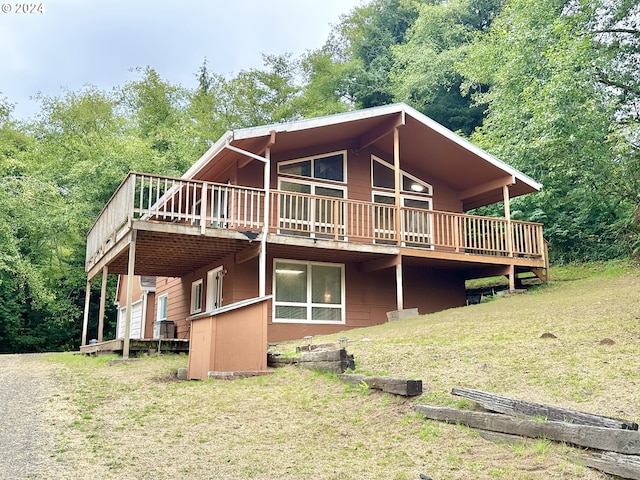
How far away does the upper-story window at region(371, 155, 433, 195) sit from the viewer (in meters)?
16.2

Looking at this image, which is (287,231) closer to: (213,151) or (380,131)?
(213,151)

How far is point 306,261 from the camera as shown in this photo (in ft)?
47.9

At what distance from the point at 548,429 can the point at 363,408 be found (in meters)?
2.23

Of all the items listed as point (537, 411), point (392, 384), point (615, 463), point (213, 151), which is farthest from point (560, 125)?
point (615, 463)

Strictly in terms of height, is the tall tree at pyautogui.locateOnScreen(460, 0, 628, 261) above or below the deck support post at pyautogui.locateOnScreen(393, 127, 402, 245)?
above

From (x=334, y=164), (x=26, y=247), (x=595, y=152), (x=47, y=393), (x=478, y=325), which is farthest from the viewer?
(x=26, y=247)

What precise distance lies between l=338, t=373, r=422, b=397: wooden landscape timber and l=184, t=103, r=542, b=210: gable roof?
6.90 m

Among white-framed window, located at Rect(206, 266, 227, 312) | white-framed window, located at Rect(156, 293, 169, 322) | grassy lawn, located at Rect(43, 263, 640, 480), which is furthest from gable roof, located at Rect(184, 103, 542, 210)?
white-framed window, located at Rect(156, 293, 169, 322)

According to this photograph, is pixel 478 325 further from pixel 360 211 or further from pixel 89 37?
pixel 89 37

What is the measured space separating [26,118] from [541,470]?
3461 cm

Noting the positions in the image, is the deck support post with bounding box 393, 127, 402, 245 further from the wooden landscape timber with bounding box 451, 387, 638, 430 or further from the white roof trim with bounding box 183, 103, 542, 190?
the wooden landscape timber with bounding box 451, 387, 638, 430

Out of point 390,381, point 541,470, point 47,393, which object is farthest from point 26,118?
point 541,470

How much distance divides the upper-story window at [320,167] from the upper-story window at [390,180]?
1.04 meters

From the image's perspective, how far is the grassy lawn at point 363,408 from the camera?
15.0 ft
